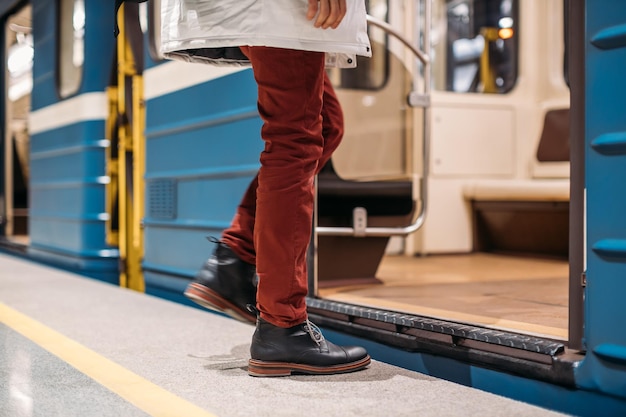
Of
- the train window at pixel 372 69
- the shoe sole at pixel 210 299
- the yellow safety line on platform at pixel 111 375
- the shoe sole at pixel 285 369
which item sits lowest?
the yellow safety line on platform at pixel 111 375

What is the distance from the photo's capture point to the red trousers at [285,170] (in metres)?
1.96

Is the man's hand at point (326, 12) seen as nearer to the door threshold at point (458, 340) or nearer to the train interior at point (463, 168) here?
the door threshold at point (458, 340)

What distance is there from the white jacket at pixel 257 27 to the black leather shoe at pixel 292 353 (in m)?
0.73

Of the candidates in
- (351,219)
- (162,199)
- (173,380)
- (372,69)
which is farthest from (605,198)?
(162,199)

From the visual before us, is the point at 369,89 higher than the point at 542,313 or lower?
higher

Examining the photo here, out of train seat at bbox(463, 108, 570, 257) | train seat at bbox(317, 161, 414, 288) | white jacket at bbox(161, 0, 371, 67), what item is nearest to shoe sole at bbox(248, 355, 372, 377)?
white jacket at bbox(161, 0, 371, 67)

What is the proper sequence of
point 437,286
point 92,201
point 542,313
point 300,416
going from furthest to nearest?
point 92,201, point 437,286, point 542,313, point 300,416

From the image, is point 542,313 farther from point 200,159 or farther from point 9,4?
point 9,4

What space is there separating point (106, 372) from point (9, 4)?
5628 millimetres

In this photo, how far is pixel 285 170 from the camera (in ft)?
6.47

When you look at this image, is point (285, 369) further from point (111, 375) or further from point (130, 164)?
point (130, 164)

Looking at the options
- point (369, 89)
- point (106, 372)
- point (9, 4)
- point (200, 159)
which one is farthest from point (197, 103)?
point (9, 4)

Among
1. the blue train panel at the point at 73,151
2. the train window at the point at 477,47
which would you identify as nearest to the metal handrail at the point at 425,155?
the train window at the point at 477,47

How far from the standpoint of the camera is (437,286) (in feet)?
11.0
